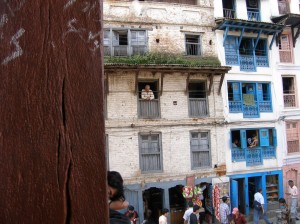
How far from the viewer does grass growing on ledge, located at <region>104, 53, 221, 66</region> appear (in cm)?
1338

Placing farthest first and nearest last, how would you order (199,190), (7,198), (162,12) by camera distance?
(162,12)
(199,190)
(7,198)

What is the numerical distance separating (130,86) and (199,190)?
5.36 metres

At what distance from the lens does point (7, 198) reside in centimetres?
81

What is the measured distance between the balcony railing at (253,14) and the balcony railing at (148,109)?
7.16 m

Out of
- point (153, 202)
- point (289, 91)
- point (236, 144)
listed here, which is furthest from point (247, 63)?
point (153, 202)

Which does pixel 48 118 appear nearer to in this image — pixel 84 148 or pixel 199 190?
pixel 84 148

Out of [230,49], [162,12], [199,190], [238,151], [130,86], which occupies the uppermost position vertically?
[162,12]

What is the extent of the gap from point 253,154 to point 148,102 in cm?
588

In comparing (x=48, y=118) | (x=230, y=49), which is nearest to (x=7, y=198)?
(x=48, y=118)

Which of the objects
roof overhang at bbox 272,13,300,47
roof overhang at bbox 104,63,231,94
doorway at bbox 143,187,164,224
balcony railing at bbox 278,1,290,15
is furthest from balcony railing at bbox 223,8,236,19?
doorway at bbox 143,187,164,224

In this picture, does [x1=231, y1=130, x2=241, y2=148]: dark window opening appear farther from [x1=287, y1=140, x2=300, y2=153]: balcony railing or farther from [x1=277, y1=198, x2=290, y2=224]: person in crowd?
[x1=277, y1=198, x2=290, y2=224]: person in crowd

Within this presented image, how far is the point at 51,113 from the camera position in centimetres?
84

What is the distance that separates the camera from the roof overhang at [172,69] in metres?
Result: 12.8

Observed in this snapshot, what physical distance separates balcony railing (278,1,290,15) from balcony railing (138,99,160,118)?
908 cm
